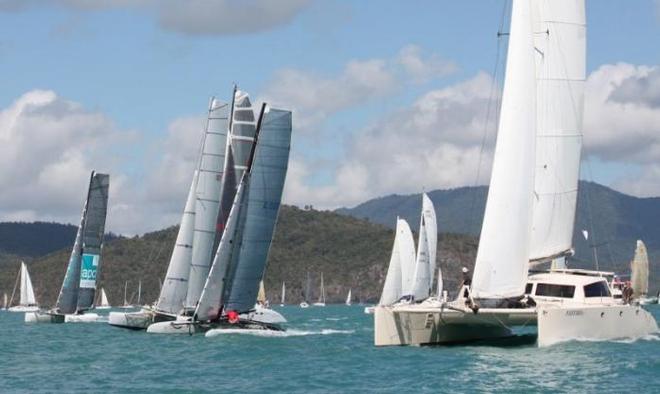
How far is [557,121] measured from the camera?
4206 centimetres

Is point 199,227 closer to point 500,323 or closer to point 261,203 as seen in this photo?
point 261,203

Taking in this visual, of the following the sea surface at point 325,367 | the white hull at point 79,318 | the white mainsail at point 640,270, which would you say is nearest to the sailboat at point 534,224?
the sea surface at point 325,367

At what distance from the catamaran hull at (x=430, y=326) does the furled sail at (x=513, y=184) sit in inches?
47.1

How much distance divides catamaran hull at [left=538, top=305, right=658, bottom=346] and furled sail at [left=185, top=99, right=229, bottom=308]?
18604mm

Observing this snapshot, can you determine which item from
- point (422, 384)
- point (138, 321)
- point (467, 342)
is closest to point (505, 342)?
point (467, 342)

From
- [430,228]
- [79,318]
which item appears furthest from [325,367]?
[430,228]

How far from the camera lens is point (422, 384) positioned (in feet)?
98.6

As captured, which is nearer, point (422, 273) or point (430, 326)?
point (430, 326)

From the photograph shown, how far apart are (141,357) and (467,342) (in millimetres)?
10166

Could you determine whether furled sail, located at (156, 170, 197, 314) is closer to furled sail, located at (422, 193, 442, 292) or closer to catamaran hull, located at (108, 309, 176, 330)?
catamaran hull, located at (108, 309, 176, 330)

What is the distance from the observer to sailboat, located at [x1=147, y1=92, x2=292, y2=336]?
48.1 metres

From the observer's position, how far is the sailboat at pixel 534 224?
Result: 36.6m

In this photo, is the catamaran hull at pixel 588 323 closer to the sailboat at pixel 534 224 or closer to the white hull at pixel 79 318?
the sailboat at pixel 534 224

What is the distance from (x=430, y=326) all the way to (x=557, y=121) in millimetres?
8410
